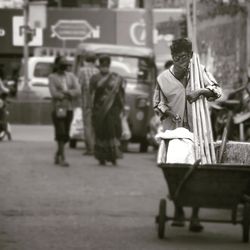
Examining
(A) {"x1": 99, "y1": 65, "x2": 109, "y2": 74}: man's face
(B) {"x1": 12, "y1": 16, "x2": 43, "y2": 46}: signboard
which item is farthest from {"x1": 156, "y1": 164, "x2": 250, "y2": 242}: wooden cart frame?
(B) {"x1": 12, "y1": 16, "x2": 43, "y2": 46}: signboard

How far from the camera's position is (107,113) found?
2167 cm

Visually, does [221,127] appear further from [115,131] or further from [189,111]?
[189,111]

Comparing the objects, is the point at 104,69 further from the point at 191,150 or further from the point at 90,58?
the point at 191,150

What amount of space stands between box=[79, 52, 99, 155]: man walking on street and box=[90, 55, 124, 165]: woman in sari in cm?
219

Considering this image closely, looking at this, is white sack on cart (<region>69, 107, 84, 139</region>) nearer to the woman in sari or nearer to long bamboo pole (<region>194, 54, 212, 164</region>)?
the woman in sari

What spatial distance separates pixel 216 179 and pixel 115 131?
10951 millimetres

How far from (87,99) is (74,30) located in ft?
84.7

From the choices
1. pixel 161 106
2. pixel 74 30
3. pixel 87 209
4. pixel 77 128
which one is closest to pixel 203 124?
pixel 161 106

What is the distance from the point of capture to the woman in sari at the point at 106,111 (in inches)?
846

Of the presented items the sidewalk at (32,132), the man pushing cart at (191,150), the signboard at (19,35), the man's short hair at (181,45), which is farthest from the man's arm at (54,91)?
the signboard at (19,35)

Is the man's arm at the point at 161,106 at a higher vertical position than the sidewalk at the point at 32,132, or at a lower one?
higher

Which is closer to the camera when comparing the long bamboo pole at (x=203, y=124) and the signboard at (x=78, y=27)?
the long bamboo pole at (x=203, y=124)

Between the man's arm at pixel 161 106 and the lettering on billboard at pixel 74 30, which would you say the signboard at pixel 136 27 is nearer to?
the lettering on billboard at pixel 74 30

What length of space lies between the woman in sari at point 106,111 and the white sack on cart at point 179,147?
9.61 metres
